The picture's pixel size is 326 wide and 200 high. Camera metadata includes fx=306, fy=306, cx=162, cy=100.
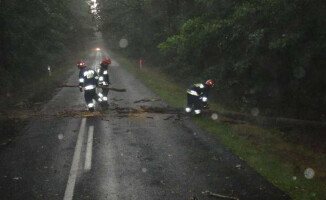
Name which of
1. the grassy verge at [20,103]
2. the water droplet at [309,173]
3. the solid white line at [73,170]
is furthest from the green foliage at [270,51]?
the grassy verge at [20,103]

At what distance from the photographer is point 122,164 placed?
6906mm

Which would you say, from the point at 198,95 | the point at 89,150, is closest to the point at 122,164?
the point at 89,150

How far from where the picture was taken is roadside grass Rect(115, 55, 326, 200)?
5961mm

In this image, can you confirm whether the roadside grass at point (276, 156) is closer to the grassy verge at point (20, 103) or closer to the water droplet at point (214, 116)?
the water droplet at point (214, 116)

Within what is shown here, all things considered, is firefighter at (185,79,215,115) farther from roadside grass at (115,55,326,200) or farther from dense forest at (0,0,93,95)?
dense forest at (0,0,93,95)

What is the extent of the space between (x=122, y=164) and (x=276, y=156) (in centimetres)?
377

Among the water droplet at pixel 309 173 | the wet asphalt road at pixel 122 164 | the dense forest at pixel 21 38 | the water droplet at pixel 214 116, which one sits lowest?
the water droplet at pixel 309 173

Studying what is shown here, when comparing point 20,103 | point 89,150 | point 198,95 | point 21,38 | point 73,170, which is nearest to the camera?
point 73,170

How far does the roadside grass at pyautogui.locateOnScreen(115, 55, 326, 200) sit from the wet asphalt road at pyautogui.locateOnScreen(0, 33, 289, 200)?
36 cm

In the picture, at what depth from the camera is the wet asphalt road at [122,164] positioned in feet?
18.5

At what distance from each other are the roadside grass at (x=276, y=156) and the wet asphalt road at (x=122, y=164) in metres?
0.36

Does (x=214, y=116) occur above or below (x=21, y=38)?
below

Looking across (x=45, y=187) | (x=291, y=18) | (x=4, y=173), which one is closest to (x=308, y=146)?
(x=291, y=18)

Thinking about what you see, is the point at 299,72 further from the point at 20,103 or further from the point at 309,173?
A: the point at 20,103
